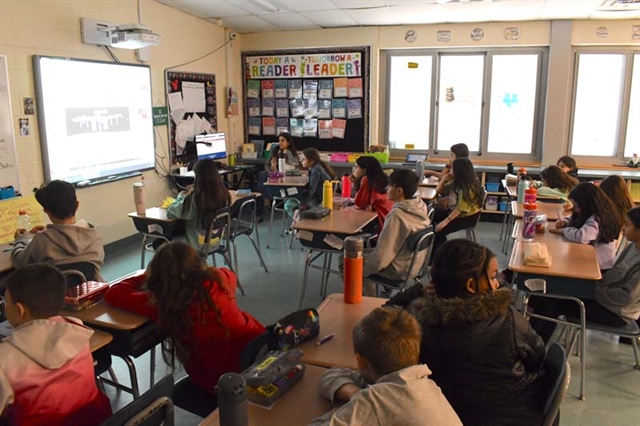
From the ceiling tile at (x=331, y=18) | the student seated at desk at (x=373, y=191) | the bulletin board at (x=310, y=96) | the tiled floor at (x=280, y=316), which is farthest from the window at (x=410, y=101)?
the student seated at desk at (x=373, y=191)

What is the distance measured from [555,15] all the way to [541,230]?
4.09 metres

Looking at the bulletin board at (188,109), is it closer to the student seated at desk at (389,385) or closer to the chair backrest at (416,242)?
the chair backrest at (416,242)

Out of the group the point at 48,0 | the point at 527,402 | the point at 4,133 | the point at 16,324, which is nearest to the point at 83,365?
the point at 16,324

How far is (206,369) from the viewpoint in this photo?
6.59 feet

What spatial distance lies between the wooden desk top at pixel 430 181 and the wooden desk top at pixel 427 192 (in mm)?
84

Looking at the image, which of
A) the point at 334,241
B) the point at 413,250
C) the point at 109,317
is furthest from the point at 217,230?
the point at 109,317

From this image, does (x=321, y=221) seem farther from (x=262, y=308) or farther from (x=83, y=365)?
(x=83, y=365)

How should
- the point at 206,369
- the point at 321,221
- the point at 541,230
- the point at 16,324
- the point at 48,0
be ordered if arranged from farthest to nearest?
the point at 48,0
the point at 321,221
the point at 541,230
the point at 206,369
the point at 16,324

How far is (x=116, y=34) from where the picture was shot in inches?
193

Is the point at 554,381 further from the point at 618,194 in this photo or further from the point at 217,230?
the point at 217,230

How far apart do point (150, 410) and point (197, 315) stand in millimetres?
547

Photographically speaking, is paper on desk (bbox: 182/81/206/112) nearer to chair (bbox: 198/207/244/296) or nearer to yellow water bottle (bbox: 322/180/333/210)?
chair (bbox: 198/207/244/296)

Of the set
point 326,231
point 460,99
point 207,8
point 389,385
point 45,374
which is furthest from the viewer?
point 460,99

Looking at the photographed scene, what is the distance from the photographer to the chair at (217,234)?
12.8ft
